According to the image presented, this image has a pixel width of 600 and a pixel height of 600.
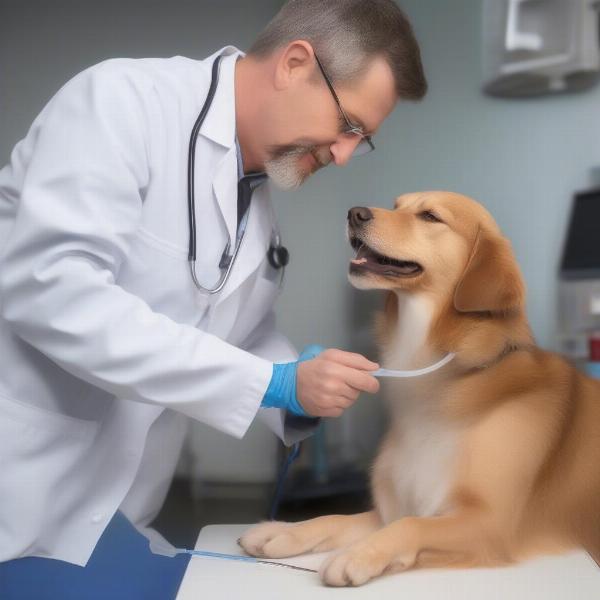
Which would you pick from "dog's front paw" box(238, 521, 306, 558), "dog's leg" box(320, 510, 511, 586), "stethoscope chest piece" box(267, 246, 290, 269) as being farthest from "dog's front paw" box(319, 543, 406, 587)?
"stethoscope chest piece" box(267, 246, 290, 269)

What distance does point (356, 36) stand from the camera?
1063mm

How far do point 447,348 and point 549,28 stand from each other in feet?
2.15

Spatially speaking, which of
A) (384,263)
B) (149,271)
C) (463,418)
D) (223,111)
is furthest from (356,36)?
(463,418)

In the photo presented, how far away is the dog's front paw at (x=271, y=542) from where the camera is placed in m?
1.01

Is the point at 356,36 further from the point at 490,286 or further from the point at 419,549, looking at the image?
the point at 419,549

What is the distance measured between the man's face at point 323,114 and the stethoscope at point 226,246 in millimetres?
106

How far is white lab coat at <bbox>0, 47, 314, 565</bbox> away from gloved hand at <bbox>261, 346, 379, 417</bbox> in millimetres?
37

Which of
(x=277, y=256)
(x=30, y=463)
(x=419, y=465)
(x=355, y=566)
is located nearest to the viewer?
(x=355, y=566)

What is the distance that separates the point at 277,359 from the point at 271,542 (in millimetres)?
332

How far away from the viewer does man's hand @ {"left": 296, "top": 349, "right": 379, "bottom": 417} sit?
35.8 inches

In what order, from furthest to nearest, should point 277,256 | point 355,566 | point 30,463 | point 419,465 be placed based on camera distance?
point 277,256 → point 419,465 → point 30,463 → point 355,566

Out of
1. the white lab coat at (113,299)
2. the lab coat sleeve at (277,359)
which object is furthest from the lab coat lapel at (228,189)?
the lab coat sleeve at (277,359)

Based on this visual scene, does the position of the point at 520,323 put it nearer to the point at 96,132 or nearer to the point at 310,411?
the point at 310,411

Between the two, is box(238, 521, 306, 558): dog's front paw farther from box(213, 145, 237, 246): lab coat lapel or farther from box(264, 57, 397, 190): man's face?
box(264, 57, 397, 190): man's face
